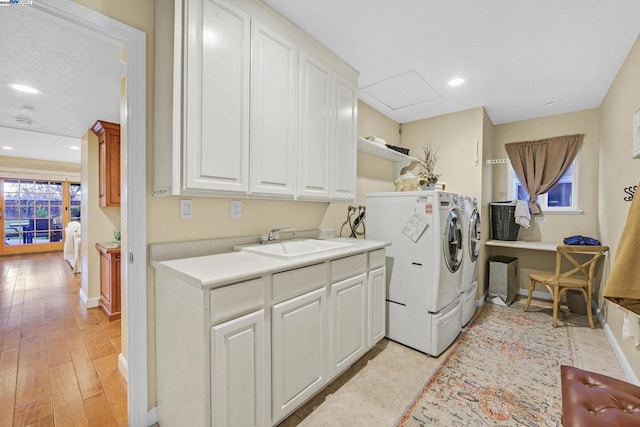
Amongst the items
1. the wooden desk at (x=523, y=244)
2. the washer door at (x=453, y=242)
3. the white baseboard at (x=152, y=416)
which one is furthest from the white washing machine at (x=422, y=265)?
the white baseboard at (x=152, y=416)

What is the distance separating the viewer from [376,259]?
2.26 m

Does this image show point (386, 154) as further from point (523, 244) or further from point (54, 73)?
point (54, 73)

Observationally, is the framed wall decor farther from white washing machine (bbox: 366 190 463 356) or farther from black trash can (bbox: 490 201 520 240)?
black trash can (bbox: 490 201 520 240)

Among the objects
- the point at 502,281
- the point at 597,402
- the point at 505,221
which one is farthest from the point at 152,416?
the point at 505,221

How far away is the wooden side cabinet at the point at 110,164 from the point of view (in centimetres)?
317

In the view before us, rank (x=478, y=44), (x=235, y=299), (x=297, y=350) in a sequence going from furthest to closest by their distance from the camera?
1. (x=478, y=44)
2. (x=297, y=350)
3. (x=235, y=299)

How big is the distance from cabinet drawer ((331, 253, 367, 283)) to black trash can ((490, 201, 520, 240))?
109 inches

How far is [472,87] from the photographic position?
2877 millimetres

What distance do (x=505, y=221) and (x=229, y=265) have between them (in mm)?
3874

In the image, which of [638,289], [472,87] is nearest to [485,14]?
[472,87]

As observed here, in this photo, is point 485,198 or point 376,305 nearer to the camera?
point 376,305

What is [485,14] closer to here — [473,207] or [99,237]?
[473,207]

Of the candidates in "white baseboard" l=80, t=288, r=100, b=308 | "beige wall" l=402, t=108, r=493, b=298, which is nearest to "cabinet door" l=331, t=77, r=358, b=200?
"beige wall" l=402, t=108, r=493, b=298

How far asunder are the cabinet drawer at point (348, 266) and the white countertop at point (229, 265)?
0.06m
